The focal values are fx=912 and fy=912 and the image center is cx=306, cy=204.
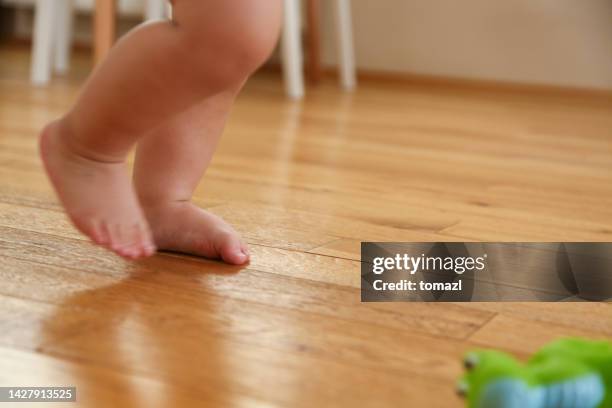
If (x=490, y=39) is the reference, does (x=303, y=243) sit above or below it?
below

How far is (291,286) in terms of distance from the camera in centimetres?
73

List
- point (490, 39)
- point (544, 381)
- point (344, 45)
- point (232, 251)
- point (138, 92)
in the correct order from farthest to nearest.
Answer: point (490, 39), point (344, 45), point (232, 251), point (138, 92), point (544, 381)

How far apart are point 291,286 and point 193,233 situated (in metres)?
0.13

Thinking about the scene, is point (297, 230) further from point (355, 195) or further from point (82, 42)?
point (82, 42)

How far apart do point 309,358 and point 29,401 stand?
0.17m

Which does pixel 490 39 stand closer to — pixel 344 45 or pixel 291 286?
pixel 344 45

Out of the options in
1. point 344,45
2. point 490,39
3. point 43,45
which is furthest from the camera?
point 490,39

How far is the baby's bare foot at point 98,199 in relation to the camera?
0.70 meters

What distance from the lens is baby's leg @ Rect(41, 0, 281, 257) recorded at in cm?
63

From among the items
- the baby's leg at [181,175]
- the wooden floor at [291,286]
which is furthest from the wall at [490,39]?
the baby's leg at [181,175]

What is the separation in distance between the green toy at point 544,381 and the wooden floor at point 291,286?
0.09m

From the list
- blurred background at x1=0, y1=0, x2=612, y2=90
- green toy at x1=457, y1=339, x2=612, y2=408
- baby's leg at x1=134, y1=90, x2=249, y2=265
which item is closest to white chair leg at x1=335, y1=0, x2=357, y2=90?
blurred background at x1=0, y1=0, x2=612, y2=90

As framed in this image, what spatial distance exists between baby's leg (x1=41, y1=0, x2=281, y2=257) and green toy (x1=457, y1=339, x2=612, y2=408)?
302 millimetres

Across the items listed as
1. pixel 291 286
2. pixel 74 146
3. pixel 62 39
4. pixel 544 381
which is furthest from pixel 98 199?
pixel 62 39
